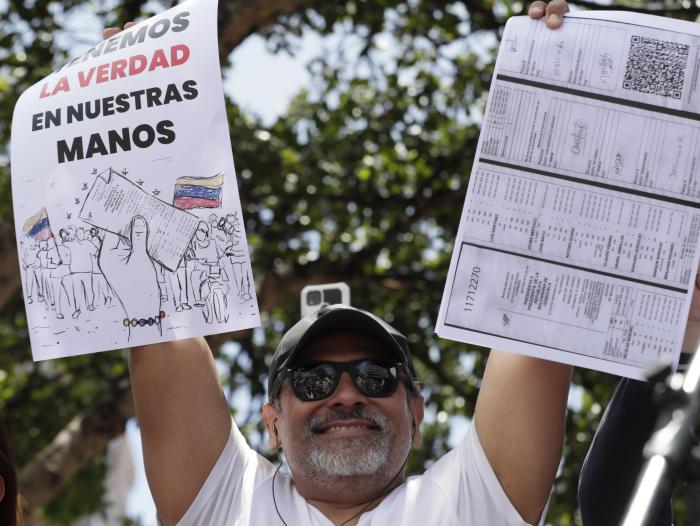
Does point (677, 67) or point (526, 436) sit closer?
point (677, 67)

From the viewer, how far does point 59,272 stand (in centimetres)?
261

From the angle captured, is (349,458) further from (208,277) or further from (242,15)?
(242,15)

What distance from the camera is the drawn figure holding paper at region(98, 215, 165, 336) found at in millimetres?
2553

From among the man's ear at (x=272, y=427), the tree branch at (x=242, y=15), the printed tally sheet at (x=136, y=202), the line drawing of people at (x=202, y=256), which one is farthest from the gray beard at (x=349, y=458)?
the tree branch at (x=242, y=15)

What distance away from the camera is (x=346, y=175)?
23.8ft

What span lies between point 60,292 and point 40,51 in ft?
15.4

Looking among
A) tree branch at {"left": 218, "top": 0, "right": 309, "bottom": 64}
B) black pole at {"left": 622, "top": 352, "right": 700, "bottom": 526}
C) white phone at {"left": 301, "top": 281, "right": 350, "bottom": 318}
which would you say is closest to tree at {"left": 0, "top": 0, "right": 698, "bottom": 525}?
tree branch at {"left": 218, "top": 0, "right": 309, "bottom": 64}

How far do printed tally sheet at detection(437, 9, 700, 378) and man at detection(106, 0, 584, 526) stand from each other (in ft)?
0.91

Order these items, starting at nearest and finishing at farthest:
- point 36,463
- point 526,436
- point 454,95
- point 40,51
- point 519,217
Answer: point 519,217 → point 526,436 → point 36,463 → point 40,51 → point 454,95

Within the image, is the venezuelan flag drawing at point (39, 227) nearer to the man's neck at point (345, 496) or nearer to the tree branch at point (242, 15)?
the man's neck at point (345, 496)

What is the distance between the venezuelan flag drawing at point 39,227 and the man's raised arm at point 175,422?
365mm

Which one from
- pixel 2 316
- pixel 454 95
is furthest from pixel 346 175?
pixel 2 316

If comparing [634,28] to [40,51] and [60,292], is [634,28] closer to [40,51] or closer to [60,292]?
[60,292]

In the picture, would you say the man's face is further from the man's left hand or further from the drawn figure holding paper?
the man's left hand
